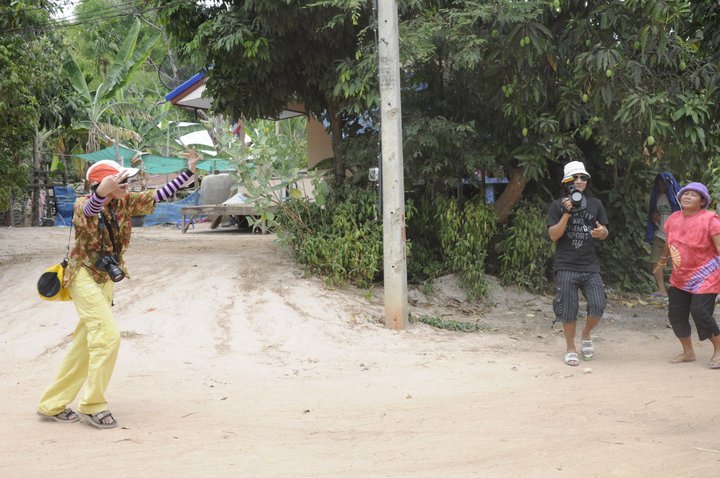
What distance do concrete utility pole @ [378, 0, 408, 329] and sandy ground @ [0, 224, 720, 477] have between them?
1.27ft

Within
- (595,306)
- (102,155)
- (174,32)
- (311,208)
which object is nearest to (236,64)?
(174,32)

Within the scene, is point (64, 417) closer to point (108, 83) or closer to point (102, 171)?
point (102, 171)

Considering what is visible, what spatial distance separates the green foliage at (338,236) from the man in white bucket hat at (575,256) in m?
3.26

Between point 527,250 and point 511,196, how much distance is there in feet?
3.06

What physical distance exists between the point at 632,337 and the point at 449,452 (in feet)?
16.6

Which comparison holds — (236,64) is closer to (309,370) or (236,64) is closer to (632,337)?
(309,370)

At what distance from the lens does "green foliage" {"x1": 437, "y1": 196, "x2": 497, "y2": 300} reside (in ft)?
35.0

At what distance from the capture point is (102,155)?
24.0 meters

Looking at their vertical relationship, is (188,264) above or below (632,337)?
above

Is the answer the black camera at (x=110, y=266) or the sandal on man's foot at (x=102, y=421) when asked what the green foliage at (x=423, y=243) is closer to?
the black camera at (x=110, y=266)

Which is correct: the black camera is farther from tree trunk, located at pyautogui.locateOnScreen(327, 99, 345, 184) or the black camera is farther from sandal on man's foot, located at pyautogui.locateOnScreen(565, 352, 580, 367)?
tree trunk, located at pyautogui.locateOnScreen(327, 99, 345, 184)

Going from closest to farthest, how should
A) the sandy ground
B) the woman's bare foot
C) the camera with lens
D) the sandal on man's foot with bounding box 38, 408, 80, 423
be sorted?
the sandy ground → the sandal on man's foot with bounding box 38, 408, 80, 423 → the camera with lens → the woman's bare foot

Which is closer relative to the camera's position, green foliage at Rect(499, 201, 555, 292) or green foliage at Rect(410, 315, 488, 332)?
green foliage at Rect(410, 315, 488, 332)

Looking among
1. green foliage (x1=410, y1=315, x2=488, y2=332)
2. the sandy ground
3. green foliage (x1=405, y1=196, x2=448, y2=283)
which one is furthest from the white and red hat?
green foliage (x1=405, y1=196, x2=448, y2=283)
